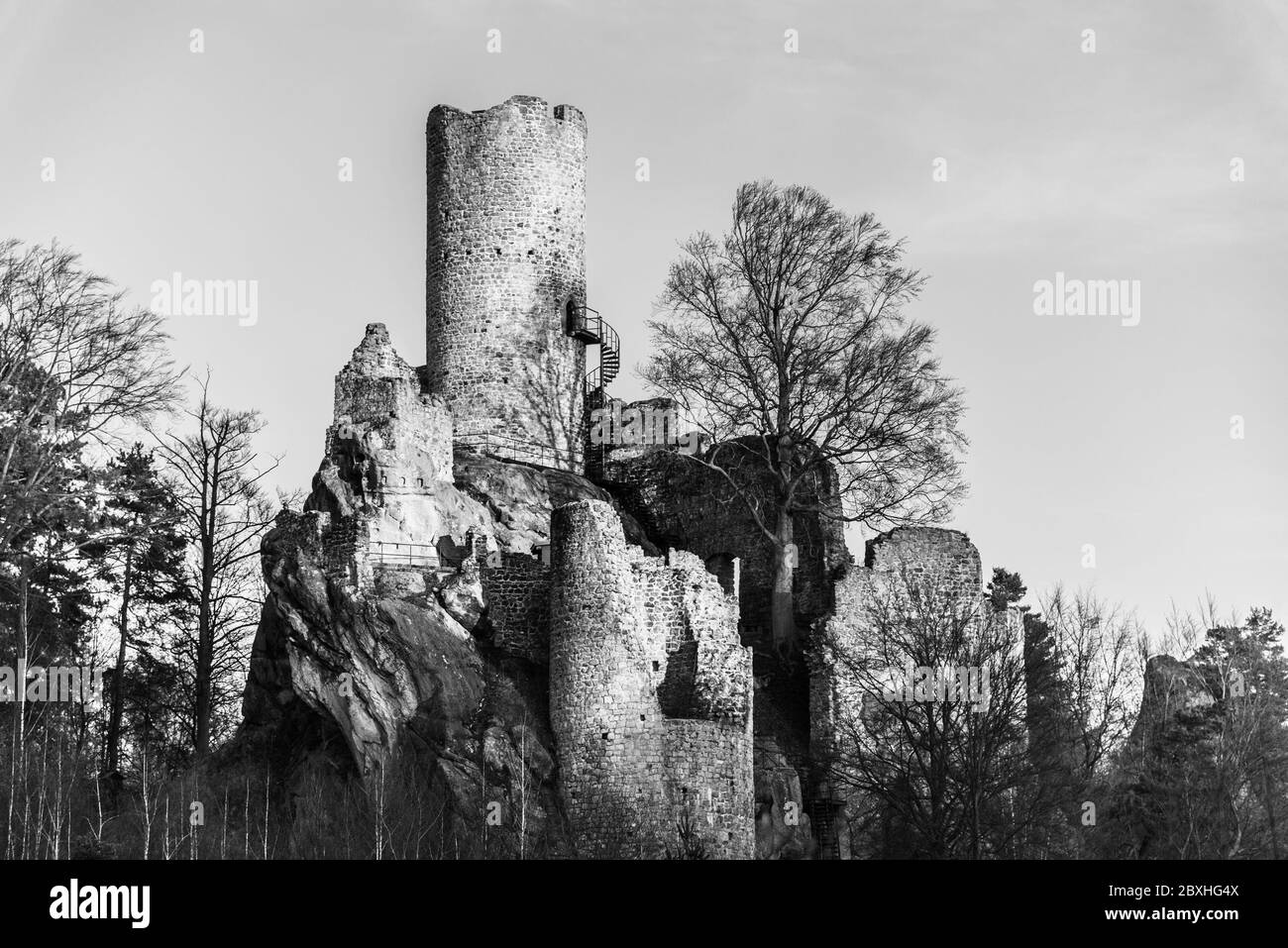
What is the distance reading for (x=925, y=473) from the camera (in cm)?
4312

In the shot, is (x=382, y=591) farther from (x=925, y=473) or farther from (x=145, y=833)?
(x=925, y=473)

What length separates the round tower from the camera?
45.8 metres

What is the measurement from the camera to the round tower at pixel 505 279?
45781 millimetres

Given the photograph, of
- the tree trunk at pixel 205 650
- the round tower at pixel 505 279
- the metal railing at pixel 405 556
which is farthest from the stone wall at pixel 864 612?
the tree trunk at pixel 205 650

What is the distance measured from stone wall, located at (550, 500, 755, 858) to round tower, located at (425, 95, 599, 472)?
9333 millimetres

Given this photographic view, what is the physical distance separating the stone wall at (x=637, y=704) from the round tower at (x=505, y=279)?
9.33 metres

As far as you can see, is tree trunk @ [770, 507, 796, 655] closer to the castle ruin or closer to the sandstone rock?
the castle ruin

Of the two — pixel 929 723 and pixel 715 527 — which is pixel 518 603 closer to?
pixel 929 723

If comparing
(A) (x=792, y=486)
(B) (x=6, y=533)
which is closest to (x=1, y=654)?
(B) (x=6, y=533)

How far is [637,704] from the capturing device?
3559cm

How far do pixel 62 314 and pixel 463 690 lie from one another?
917 cm

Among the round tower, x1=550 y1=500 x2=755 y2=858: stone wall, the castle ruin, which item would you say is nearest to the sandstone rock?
the castle ruin

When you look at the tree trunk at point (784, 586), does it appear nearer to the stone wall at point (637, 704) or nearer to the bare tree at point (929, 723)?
the bare tree at point (929, 723)
